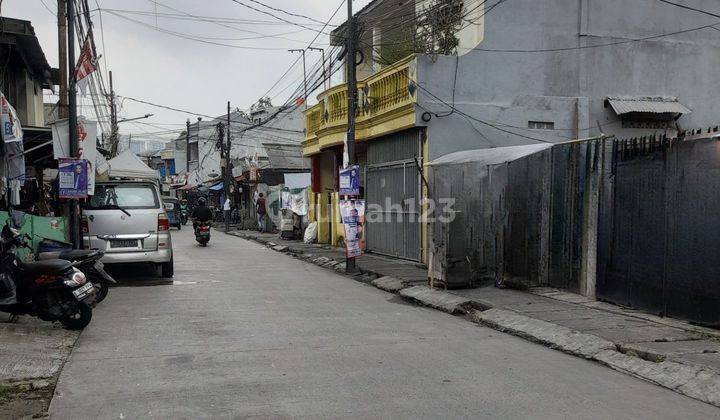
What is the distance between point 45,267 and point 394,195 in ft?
35.2

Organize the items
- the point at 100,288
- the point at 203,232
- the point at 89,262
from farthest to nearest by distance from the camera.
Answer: the point at 203,232, the point at 100,288, the point at 89,262

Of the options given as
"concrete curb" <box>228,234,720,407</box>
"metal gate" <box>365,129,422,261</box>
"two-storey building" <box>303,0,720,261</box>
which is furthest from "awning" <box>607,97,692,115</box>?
"concrete curb" <box>228,234,720,407</box>

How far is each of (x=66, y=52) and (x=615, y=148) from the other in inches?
490

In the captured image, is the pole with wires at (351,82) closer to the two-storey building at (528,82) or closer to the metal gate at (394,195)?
the two-storey building at (528,82)

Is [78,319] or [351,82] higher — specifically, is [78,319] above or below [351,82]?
below

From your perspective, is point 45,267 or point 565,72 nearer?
point 45,267

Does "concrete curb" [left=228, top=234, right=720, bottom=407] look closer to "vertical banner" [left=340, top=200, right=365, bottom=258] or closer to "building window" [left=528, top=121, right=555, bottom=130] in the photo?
"vertical banner" [left=340, top=200, right=365, bottom=258]

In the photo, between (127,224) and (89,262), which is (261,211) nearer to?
(127,224)

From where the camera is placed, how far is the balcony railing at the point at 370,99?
630 inches

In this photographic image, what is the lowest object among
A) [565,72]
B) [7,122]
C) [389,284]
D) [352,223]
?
[389,284]

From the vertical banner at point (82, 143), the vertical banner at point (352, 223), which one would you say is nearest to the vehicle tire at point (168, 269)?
the vertical banner at point (82, 143)

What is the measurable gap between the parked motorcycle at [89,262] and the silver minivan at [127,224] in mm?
2585

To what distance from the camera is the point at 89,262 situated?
31.6 feet

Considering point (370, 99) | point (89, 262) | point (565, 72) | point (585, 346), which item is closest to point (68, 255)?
point (89, 262)
